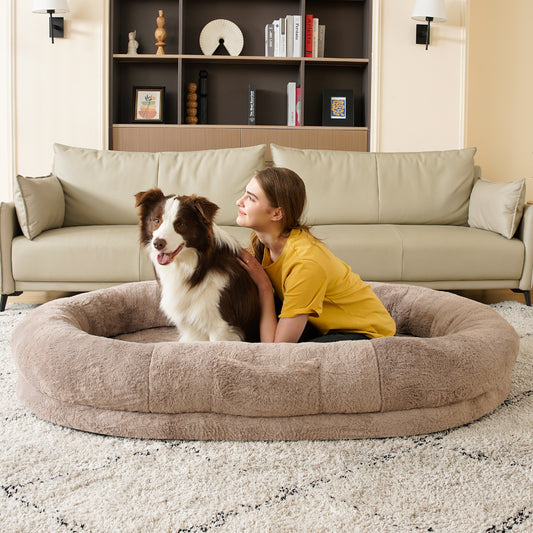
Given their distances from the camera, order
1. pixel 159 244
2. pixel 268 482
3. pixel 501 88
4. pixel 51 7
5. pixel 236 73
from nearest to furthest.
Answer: pixel 268 482
pixel 159 244
pixel 51 7
pixel 236 73
pixel 501 88

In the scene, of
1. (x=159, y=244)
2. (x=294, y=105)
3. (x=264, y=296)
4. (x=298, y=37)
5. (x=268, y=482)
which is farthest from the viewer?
(x=294, y=105)

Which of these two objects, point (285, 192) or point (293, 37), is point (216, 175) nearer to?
point (293, 37)

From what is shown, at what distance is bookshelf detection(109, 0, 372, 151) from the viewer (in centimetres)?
445

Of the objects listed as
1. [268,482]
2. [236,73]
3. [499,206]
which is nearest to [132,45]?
[236,73]

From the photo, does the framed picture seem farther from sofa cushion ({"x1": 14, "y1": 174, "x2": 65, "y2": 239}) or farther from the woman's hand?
the woman's hand

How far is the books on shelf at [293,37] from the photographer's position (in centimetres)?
449

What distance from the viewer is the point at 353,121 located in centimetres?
464

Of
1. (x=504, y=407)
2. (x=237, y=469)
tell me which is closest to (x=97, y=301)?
(x=237, y=469)

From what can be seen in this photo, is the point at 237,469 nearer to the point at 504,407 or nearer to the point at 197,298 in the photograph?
the point at 197,298

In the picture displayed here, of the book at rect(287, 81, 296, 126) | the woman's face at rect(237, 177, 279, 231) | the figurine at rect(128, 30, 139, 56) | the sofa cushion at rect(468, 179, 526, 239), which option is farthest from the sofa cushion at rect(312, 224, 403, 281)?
the figurine at rect(128, 30, 139, 56)

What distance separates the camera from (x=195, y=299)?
1.82 metres

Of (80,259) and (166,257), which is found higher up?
(166,257)

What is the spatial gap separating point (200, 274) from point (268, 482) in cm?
76

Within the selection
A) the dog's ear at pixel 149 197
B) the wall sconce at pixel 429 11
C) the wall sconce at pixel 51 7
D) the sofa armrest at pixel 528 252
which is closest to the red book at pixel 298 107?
the wall sconce at pixel 429 11
